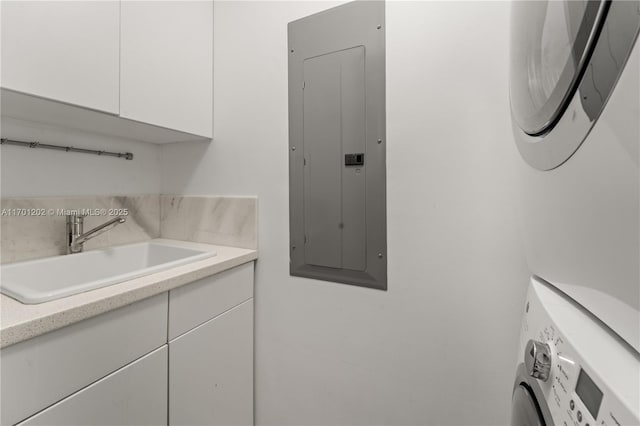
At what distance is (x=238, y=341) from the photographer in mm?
1154

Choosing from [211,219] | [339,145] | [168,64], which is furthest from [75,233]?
[339,145]

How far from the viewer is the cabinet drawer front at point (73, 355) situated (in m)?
0.55

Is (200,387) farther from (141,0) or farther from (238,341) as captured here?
(141,0)

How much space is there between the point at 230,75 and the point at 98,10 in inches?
19.7

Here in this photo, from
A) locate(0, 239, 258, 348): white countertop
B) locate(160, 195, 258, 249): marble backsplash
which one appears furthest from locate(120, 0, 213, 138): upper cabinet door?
locate(0, 239, 258, 348): white countertop

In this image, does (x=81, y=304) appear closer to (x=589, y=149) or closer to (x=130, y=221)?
(x=130, y=221)

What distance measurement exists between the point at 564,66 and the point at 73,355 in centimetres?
108

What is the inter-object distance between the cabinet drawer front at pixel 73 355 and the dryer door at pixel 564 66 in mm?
1003

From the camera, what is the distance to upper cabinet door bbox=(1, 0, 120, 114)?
0.72 metres

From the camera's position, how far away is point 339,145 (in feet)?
3.44

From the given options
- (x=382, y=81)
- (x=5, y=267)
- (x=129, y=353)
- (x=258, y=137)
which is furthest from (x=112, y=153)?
(x=382, y=81)

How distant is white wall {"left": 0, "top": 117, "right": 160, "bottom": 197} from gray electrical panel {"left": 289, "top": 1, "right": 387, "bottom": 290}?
0.86 m

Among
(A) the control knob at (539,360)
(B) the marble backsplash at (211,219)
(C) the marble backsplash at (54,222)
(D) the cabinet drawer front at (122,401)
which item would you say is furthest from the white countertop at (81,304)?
(A) the control knob at (539,360)

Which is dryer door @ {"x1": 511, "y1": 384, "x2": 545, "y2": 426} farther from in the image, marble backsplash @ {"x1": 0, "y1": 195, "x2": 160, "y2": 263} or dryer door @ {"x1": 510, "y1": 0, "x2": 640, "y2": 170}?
marble backsplash @ {"x1": 0, "y1": 195, "x2": 160, "y2": 263}
